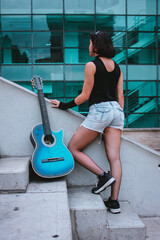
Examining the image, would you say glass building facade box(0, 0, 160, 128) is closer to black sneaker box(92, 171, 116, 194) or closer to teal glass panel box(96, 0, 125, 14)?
teal glass panel box(96, 0, 125, 14)

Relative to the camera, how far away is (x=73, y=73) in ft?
58.1

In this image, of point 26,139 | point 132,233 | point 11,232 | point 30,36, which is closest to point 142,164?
point 132,233

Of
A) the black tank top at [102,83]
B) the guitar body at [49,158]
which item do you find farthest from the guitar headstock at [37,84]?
the black tank top at [102,83]

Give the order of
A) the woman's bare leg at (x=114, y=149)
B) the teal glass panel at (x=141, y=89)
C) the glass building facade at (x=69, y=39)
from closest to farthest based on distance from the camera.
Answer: the woman's bare leg at (x=114, y=149) < the glass building facade at (x=69, y=39) < the teal glass panel at (x=141, y=89)

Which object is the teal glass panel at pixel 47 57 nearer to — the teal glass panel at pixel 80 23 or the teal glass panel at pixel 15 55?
the teal glass panel at pixel 15 55

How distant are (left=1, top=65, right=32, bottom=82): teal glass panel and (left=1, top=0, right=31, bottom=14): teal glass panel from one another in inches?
148

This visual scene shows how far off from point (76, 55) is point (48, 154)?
1556cm

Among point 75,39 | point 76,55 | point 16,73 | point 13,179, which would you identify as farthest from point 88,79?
point 75,39

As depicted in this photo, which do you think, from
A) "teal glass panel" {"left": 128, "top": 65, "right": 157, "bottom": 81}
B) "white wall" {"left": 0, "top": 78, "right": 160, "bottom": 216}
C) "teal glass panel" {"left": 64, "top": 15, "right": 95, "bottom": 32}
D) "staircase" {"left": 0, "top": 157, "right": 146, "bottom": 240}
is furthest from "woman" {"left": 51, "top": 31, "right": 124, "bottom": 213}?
"teal glass panel" {"left": 64, "top": 15, "right": 95, "bottom": 32}

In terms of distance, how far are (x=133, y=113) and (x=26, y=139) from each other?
1525cm

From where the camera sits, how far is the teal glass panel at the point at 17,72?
1753cm

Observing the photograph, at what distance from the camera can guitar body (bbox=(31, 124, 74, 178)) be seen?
296cm

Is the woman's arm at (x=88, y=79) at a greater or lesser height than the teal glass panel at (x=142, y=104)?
greater

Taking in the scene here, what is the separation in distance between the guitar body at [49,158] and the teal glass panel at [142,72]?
15.7 meters
